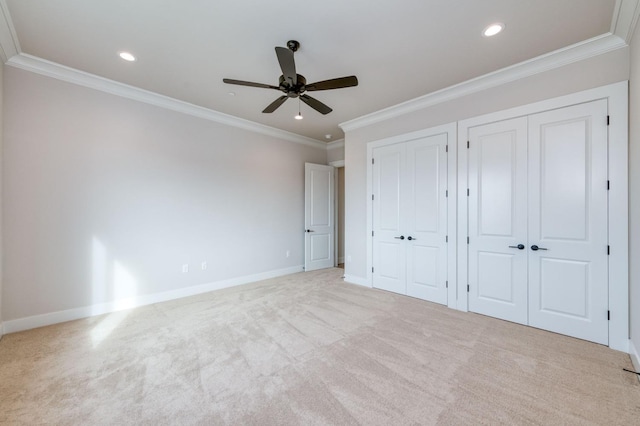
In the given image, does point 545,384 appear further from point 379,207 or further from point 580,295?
point 379,207

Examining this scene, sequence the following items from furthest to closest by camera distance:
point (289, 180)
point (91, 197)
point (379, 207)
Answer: point (289, 180) < point (379, 207) < point (91, 197)

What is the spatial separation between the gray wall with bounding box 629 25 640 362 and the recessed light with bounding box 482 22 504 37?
1006mm

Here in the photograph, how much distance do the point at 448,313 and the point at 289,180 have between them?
3664mm

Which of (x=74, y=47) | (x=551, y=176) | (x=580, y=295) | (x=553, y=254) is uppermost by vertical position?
(x=74, y=47)

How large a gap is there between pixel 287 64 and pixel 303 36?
0.49m

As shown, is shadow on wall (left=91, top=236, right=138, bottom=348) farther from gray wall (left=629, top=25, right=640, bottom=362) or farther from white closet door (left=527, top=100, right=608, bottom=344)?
gray wall (left=629, top=25, right=640, bottom=362)

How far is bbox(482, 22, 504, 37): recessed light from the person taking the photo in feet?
7.41

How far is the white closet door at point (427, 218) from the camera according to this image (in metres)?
3.55

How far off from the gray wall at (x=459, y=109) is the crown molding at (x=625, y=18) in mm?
192

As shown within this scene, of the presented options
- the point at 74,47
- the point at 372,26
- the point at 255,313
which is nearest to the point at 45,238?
the point at 74,47

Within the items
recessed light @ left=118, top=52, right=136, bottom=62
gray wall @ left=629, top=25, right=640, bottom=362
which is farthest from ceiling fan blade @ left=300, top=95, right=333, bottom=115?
gray wall @ left=629, top=25, right=640, bottom=362

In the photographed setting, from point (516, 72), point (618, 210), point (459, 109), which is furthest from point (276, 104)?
point (618, 210)

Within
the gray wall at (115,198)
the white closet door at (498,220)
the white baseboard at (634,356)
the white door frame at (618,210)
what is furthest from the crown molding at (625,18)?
the gray wall at (115,198)

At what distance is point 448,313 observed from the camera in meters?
3.24
